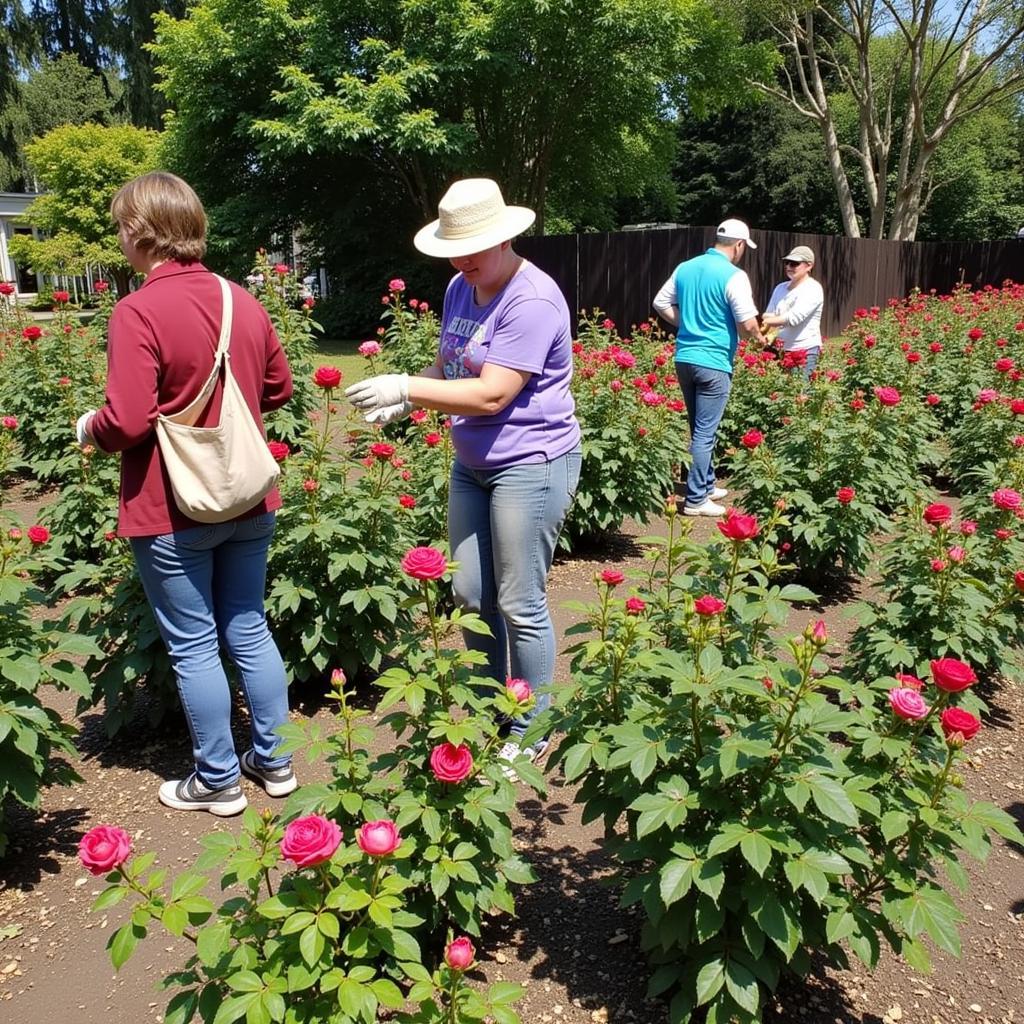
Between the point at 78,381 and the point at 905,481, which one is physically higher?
the point at 78,381

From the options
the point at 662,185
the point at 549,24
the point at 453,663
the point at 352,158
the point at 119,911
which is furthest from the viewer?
the point at 662,185

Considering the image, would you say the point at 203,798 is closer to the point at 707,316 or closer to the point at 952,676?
the point at 952,676

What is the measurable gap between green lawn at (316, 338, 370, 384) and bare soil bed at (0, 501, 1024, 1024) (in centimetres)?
979

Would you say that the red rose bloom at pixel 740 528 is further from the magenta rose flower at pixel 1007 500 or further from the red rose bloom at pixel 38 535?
the red rose bloom at pixel 38 535

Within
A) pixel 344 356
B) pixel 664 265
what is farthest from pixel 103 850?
pixel 344 356

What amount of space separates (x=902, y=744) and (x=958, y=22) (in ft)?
80.2

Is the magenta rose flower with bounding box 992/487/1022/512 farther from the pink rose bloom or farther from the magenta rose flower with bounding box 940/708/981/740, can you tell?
the magenta rose flower with bounding box 940/708/981/740

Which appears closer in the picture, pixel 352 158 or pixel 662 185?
pixel 352 158

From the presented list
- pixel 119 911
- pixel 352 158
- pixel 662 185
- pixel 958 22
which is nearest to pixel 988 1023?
pixel 119 911

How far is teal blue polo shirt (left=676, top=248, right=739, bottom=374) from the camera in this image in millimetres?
5262

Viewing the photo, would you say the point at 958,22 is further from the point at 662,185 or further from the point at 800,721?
the point at 800,721

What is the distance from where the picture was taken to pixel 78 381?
6152 millimetres

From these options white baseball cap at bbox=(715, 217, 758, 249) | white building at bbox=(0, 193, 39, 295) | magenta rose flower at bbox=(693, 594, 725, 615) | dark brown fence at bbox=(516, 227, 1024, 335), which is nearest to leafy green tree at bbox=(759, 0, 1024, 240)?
dark brown fence at bbox=(516, 227, 1024, 335)

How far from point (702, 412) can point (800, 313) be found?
1571 millimetres
